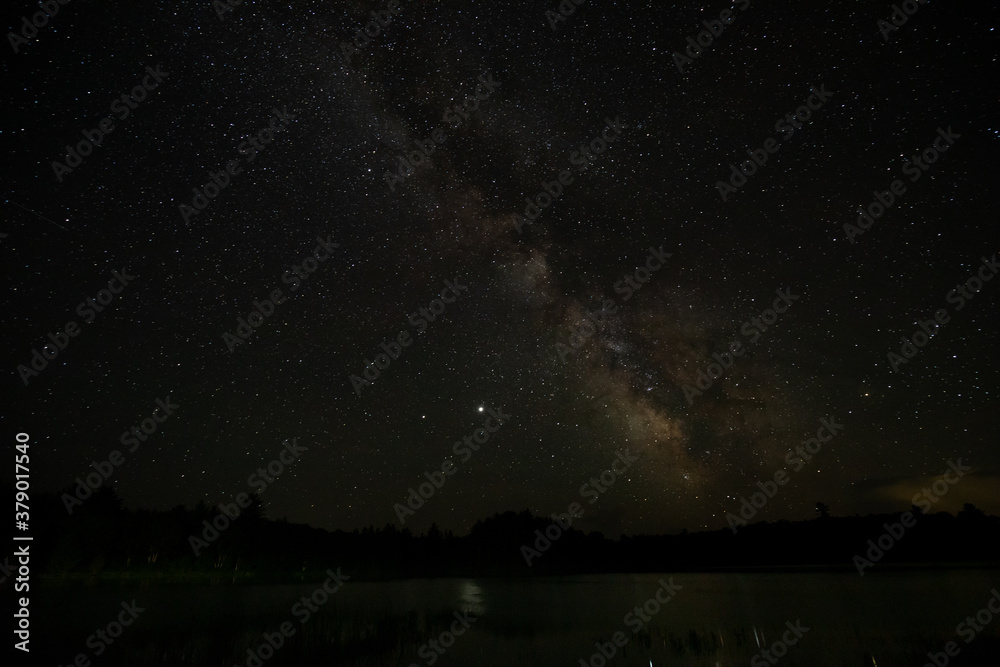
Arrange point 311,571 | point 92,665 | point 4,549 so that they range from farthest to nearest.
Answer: point 311,571 < point 4,549 < point 92,665

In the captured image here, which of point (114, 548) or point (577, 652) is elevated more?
point (577, 652)

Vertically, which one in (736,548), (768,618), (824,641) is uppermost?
(736,548)

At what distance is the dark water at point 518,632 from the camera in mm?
10977

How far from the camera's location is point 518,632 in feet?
50.8

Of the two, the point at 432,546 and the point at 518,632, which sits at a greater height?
the point at 432,546

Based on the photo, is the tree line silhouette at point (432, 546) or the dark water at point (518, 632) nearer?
the dark water at point (518, 632)

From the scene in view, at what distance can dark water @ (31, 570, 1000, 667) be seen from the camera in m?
11.0

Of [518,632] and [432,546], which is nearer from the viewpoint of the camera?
[518,632]

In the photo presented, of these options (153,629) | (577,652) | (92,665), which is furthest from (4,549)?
(577,652)

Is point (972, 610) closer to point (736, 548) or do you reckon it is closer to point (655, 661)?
point (655, 661)

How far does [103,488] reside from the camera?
59312 millimetres

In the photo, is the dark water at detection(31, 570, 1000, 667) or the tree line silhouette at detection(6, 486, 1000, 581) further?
the tree line silhouette at detection(6, 486, 1000, 581)

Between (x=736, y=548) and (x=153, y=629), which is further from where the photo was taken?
(x=736, y=548)

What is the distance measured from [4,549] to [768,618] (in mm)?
48765
